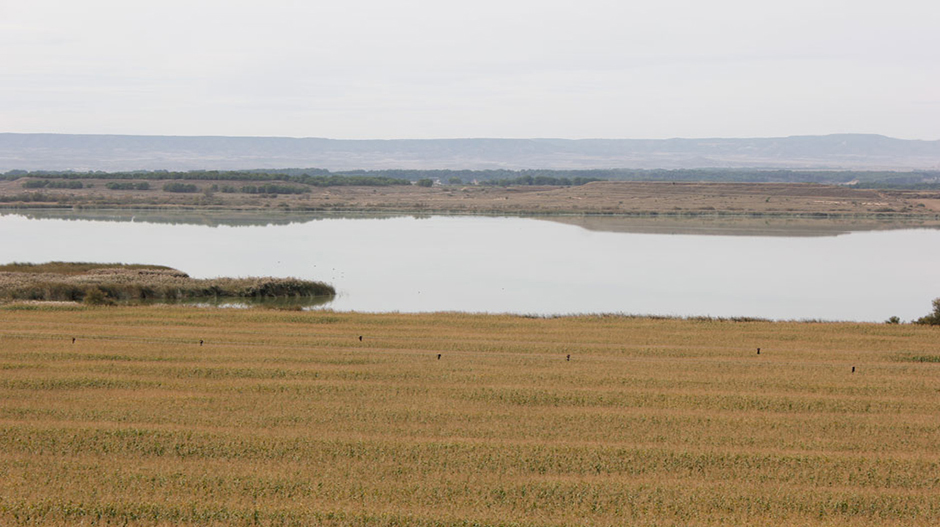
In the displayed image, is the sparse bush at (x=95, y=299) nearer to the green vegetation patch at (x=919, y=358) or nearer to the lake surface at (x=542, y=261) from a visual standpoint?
the lake surface at (x=542, y=261)

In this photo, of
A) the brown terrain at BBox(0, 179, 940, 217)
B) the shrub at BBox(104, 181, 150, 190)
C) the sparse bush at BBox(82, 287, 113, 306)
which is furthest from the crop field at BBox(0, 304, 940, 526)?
the shrub at BBox(104, 181, 150, 190)

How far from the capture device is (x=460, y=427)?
11.0 m

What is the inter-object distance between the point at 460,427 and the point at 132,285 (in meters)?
17.5

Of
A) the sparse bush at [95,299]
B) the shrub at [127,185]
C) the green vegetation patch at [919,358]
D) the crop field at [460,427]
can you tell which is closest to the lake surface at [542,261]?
the sparse bush at [95,299]

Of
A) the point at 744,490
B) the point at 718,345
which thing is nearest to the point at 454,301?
the point at 718,345

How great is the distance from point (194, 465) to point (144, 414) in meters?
2.06

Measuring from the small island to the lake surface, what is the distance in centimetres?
177

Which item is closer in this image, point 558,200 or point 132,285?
point 132,285

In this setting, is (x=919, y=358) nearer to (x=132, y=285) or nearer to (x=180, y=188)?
(x=132, y=285)

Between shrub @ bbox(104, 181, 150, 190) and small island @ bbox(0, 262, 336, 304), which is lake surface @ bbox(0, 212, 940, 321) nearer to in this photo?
small island @ bbox(0, 262, 336, 304)

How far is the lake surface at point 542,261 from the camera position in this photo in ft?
86.7

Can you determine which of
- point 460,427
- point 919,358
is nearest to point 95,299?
point 460,427

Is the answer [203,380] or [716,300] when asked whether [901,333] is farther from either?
[203,380]

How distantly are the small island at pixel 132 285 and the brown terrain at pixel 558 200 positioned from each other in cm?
4360
